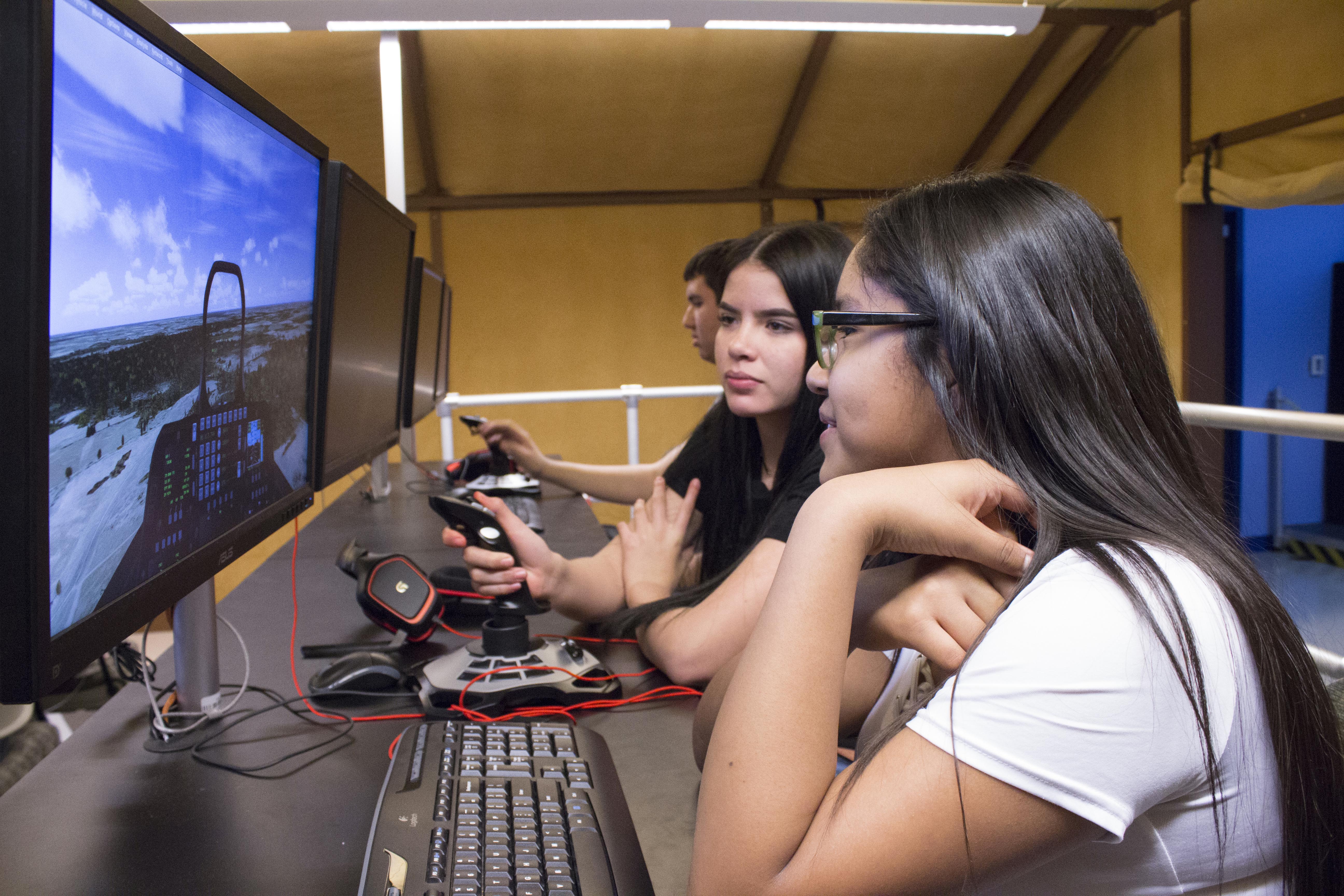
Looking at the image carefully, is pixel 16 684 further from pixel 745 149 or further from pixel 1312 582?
pixel 745 149

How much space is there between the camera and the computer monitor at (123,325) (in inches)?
16.2

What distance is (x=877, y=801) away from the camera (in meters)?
0.50

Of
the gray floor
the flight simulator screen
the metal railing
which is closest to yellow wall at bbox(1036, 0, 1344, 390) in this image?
the gray floor

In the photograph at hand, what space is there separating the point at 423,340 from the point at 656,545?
3.17 ft

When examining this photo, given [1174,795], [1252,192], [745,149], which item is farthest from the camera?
[745,149]

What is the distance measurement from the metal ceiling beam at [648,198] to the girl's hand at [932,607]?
5.43 meters

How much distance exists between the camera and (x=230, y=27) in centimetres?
230

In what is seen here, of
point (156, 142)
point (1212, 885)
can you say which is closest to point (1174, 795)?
point (1212, 885)

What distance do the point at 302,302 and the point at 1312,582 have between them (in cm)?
475

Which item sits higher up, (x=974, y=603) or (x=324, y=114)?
(x=324, y=114)

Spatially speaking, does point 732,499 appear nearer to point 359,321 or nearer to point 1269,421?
point 359,321

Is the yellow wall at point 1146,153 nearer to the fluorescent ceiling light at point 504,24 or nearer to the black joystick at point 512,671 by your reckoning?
the fluorescent ceiling light at point 504,24

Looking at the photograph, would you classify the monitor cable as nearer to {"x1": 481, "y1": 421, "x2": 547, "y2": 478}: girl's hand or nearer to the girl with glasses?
the girl with glasses

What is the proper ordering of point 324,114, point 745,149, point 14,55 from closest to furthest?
1. point 14,55
2. point 324,114
3. point 745,149
